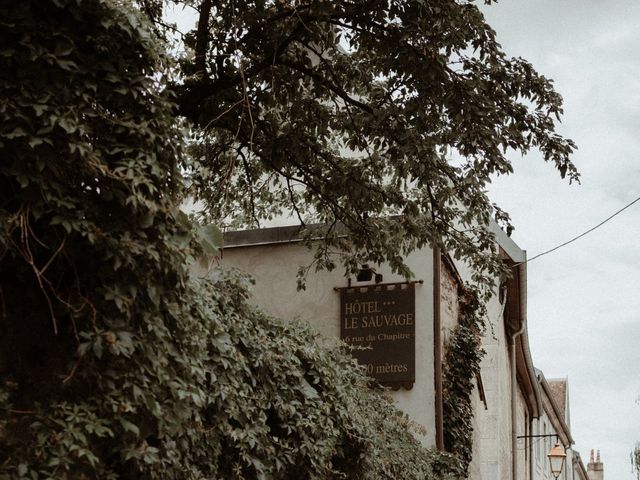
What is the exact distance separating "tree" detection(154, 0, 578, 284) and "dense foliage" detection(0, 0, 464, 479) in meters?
3.19

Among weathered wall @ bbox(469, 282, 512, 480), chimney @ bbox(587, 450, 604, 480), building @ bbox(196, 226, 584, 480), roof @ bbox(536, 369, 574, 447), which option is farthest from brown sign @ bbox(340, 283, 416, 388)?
chimney @ bbox(587, 450, 604, 480)

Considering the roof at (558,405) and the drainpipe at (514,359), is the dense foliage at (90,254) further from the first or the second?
the roof at (558,405)

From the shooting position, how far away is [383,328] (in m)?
11.9

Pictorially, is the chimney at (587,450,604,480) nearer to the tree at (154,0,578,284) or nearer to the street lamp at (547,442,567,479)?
the street lamp at (547,442,567,479)

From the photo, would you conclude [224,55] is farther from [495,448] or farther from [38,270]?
[495,448]

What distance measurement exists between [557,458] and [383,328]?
920cm

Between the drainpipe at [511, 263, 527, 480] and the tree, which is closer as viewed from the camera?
the tree

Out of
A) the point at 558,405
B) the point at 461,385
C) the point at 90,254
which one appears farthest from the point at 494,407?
the point at 558,405

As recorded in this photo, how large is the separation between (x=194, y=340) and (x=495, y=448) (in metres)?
13.6

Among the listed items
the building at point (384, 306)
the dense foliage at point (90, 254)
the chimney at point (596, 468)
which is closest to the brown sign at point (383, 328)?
the building at point (384, 306)

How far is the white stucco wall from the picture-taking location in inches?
458

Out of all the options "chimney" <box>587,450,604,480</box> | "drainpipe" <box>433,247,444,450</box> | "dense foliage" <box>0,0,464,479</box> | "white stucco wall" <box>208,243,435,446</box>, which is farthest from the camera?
"chimney" <box>587,450,604,480</box>

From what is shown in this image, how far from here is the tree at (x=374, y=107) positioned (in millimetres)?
8617

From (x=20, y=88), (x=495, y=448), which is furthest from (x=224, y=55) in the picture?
(x=495, y=448)
